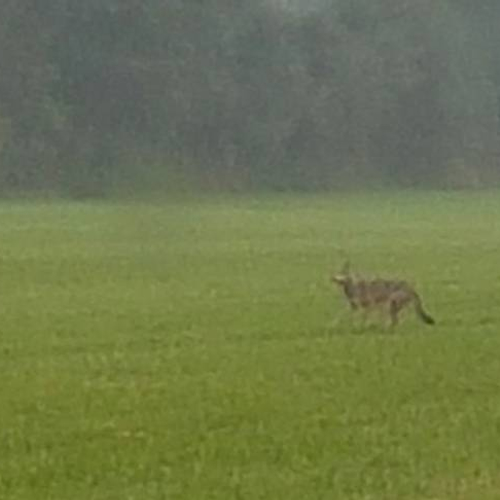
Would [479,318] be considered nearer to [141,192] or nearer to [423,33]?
[141,192]

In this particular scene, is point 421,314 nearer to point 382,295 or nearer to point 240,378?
point 382,295

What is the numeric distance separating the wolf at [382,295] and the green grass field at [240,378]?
19 centimetres

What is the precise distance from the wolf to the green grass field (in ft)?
0.64

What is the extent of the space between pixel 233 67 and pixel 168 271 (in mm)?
31378

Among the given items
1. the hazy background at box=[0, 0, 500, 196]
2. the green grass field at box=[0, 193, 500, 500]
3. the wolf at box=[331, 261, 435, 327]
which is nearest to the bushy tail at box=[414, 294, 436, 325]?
the wolf at box=[331, 261, 435, 327]

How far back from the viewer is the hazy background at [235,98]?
51844 millimetres

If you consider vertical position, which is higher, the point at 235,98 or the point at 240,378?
the point at 235,98

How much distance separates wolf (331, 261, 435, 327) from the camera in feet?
56.2

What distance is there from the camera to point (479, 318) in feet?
61.5

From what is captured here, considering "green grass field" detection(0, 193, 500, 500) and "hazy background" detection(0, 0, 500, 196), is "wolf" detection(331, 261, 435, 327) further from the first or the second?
"hazy background" detection(0, 0, 500, 196)

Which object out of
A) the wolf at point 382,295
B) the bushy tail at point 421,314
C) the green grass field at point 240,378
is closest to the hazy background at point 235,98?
the green grass field at point 240,378

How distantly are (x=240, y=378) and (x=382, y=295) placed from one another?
362cm

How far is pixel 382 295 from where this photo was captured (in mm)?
17172

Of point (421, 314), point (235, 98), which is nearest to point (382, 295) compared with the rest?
point (421, 314)
